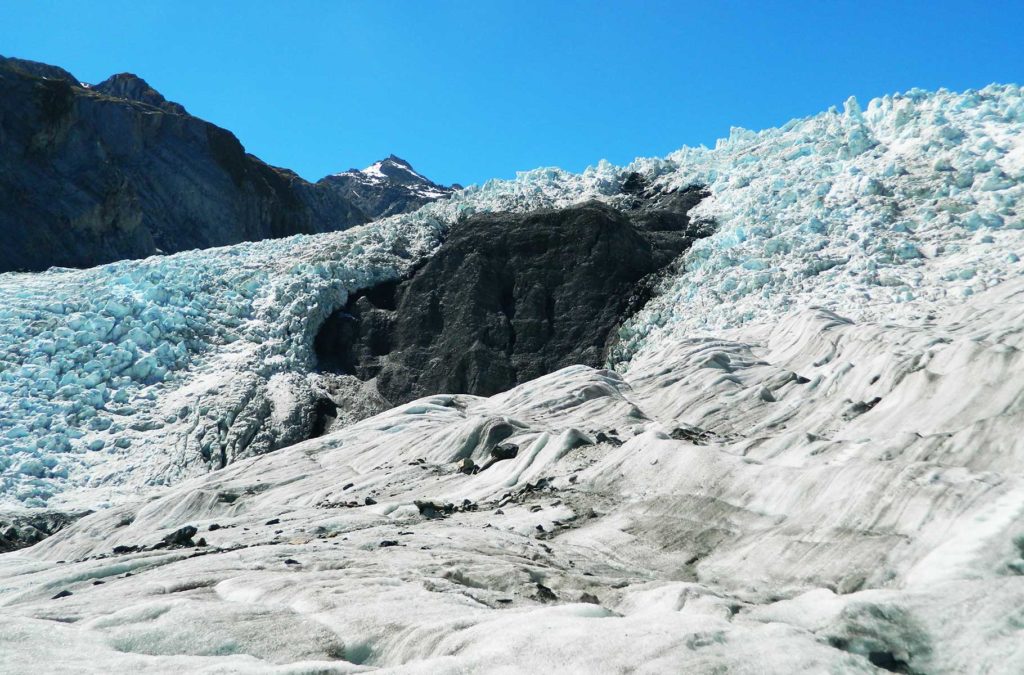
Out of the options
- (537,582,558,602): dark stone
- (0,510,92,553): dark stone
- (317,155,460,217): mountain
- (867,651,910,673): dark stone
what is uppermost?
(317,155,460,217): mountain

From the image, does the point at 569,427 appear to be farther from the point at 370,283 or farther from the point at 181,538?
the point at 370,283

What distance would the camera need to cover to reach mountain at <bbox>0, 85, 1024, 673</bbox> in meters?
8.18

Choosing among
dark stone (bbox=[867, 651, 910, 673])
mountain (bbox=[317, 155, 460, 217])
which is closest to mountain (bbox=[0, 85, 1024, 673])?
dark stone (bbox=[867, 651, 910, 673])

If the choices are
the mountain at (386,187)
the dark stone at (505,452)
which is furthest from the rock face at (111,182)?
the dark stone at (505,452)

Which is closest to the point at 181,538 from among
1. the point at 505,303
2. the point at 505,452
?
the point at 505,452

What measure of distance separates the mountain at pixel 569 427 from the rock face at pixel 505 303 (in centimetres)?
15

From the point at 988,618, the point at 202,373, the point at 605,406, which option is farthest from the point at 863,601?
the point at 202,373

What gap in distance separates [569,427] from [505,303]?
18486mm

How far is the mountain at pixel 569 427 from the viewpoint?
8180mm

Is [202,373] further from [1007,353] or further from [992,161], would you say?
[992,161]

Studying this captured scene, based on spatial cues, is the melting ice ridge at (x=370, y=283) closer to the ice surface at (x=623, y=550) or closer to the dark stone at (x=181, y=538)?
the ice surface at (x=623, y=550)

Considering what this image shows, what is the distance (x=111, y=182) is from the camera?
6056 cm

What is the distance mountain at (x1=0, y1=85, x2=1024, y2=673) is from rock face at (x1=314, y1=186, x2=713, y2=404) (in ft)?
0.50

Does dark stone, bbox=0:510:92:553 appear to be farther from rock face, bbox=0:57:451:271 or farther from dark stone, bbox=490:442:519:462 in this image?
rock face, bbox=0:57:451:271
